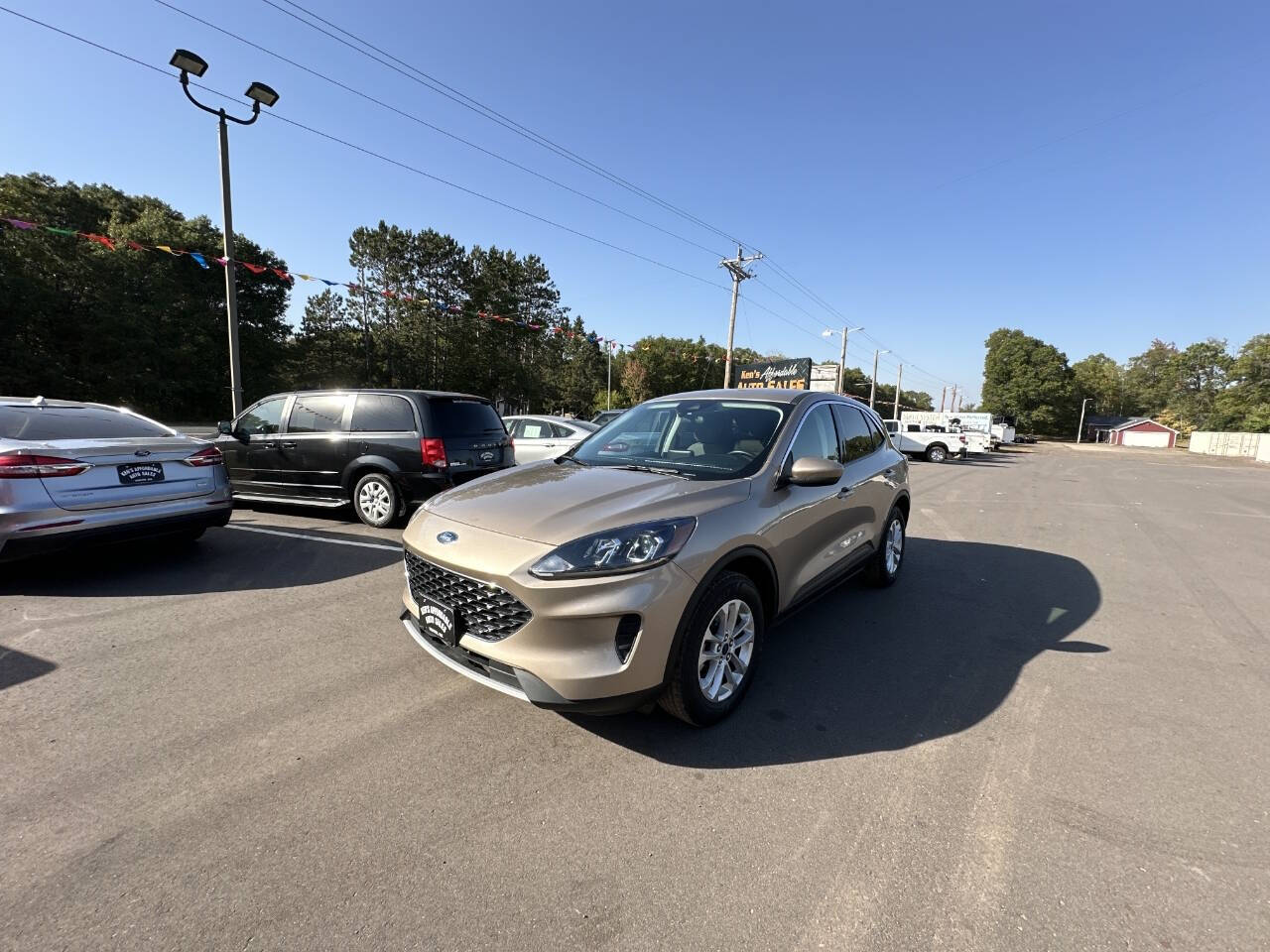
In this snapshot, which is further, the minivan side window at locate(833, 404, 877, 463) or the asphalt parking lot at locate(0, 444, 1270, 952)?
the minivan side window at locate(833, 404, 877, 463)

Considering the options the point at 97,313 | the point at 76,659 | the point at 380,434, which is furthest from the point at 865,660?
the point at 97,313

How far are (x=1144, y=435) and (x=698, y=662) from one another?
95.7 meters

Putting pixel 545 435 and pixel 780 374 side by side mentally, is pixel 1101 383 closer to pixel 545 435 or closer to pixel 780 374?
pixel 780 374

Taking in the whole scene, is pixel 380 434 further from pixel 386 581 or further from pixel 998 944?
pixel 998 944

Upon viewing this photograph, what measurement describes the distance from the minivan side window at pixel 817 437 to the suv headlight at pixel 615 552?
1276mm

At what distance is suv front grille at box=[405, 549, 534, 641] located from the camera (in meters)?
2.36

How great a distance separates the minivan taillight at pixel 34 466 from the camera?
13.0 ft

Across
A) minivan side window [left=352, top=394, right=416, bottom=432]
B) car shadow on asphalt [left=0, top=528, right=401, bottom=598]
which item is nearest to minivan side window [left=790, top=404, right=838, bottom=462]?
car shadow on asphalt [left=0, top=528, right=401, bottom=598]

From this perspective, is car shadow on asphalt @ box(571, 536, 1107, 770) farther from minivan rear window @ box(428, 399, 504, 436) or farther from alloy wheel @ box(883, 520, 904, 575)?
minivan rear window @ box(428, 399, 504, 436)

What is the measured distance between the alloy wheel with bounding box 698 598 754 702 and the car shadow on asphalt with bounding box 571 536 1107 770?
195 millimetres

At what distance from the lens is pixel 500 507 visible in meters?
2.76

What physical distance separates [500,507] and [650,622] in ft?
3.16

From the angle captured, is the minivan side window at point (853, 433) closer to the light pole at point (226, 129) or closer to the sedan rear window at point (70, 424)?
the sedan rear window at point (70, 424)

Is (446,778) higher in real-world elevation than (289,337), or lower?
lower
